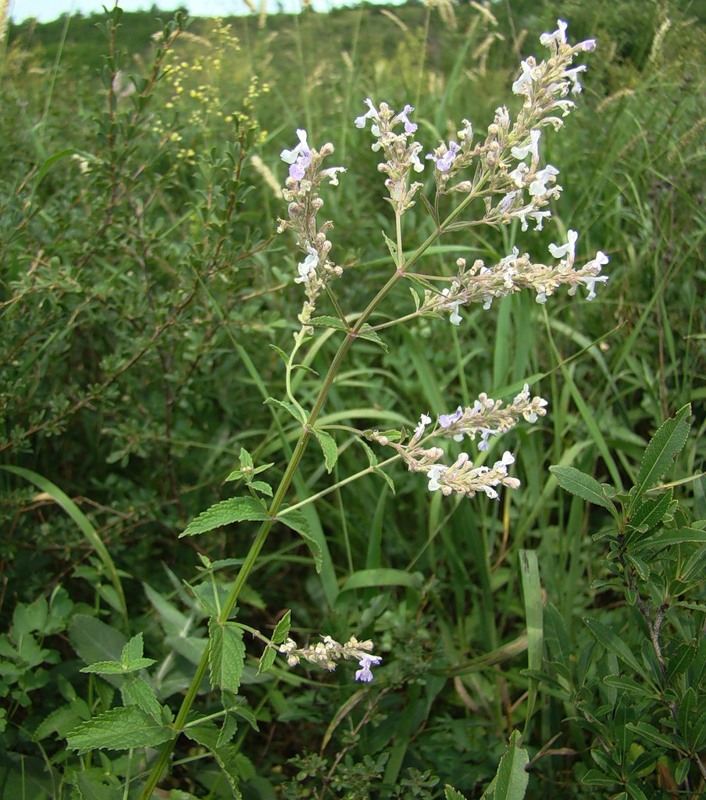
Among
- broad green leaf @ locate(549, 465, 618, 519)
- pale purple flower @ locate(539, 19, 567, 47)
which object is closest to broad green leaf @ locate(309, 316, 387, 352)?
broad green leaf @ locate(549, 465, 618, 519)

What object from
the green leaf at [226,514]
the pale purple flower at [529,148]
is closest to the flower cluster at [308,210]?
the pale purple flower at [529,148]

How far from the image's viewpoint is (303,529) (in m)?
1.29

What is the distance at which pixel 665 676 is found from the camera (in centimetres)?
140

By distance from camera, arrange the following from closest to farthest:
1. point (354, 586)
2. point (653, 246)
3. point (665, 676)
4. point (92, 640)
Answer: point (665, 676) → point (92, 640) → point (354, 586) → point (653, 246)

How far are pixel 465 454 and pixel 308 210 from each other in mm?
444

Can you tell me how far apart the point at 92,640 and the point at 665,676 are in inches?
44.0

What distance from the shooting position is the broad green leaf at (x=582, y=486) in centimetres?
136

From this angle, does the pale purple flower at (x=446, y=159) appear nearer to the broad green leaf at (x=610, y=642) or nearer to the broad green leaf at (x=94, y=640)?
the broad green leaf at (x=610, y=642)

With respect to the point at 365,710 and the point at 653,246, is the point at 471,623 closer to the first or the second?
the point at 365,710

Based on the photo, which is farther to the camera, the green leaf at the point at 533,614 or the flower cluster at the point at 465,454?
the green leaf at the point at 533,614

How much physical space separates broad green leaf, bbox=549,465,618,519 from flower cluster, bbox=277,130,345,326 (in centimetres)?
49

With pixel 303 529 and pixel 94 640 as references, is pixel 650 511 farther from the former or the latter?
pixel 94 640

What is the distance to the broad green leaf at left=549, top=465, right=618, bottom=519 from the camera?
1.36m

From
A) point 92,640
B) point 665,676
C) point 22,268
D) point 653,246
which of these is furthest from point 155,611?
point 653,246
